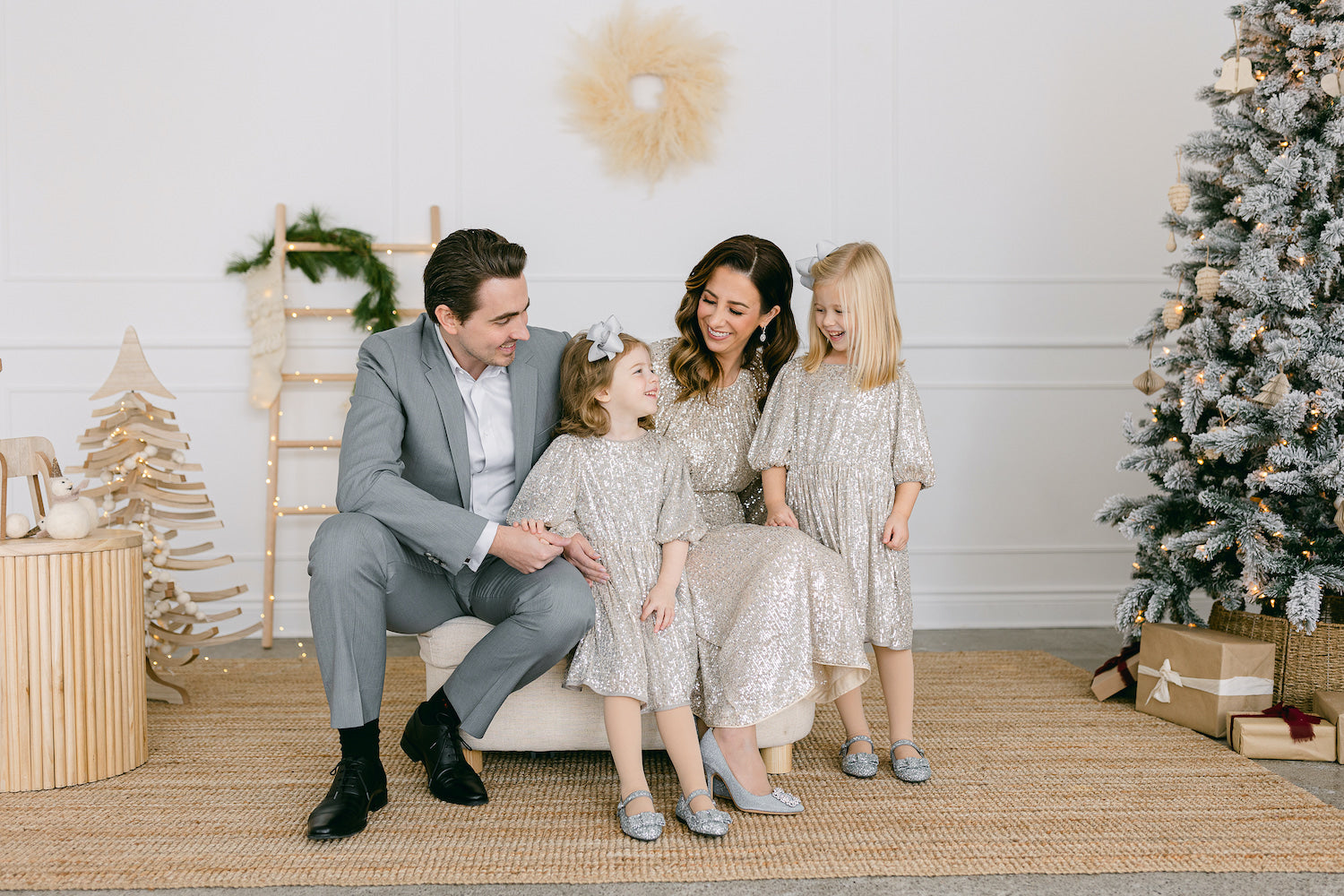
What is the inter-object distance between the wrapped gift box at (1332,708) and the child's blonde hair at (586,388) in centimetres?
181

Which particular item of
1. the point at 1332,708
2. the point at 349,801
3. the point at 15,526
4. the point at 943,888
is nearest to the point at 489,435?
the point at 349,801

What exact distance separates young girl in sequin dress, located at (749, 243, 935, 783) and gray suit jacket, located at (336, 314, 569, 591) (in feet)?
1.75

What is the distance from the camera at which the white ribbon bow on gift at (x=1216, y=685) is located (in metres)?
2.39

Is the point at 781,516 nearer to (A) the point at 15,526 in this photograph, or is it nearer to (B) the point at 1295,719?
(B) the point at 1295,719

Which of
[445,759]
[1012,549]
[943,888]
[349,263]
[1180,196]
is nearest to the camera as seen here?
[943,888]

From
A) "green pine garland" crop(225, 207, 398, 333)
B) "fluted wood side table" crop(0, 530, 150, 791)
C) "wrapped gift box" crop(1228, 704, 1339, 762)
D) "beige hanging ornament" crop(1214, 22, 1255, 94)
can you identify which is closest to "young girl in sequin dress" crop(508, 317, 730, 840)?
"fluted wood side table" crop(0, 530, 150, 791)

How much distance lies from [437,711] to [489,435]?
1.98 ft

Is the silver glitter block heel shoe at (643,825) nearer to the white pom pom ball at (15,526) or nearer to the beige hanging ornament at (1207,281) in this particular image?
the white pom pom ball at (15,526)

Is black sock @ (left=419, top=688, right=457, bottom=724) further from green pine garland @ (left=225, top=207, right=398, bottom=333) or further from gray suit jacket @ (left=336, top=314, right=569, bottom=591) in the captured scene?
green pine garland @ (left=225, top=207, right=398, bottom=333)

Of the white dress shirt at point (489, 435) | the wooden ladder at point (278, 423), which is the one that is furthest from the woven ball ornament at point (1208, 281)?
the wooden ladder at point (278, 423)

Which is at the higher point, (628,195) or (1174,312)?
(628,195)

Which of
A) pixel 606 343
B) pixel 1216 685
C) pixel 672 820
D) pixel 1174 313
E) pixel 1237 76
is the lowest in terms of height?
pixel 672 820

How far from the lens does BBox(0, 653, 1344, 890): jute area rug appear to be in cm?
167

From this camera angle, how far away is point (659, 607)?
1924 mm
